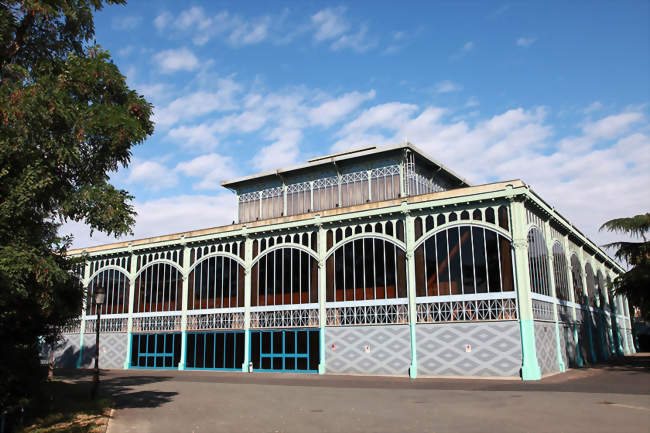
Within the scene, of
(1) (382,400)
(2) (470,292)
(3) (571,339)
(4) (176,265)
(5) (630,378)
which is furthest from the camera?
(4) (176,265)

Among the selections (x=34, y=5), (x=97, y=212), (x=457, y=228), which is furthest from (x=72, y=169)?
(x=457, y=228)

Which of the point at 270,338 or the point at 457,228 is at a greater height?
the point at 457,228

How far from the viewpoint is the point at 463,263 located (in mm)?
28016

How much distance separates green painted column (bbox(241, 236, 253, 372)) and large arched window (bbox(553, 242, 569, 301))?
19.6m

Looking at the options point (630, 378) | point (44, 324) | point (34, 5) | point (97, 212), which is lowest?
point (630, 378)

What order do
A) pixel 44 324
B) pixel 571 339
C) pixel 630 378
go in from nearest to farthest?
pixel 44 324
pixel 630 378
pixel 571 339

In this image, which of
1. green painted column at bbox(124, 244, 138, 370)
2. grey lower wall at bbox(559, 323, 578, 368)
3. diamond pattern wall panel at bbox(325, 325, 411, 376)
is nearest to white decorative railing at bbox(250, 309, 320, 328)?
diamond pattern wall panel at bbox(325, 325, 411, 376)

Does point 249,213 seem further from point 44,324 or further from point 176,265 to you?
point 44,324

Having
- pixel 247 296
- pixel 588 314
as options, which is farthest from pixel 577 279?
pixel 247 296

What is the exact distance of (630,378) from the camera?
25.1 meters

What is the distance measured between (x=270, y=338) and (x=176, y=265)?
10.4 m

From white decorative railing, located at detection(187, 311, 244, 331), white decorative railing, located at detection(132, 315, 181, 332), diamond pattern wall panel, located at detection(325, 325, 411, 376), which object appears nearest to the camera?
diamond pattern wall panel, located at detection(325, 325, 411, 376)

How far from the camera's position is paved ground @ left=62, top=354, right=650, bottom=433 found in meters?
13.3

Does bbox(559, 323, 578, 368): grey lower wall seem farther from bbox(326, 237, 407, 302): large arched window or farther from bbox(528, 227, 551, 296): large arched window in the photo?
bbox(326, 237, 407, 302): large arched window
